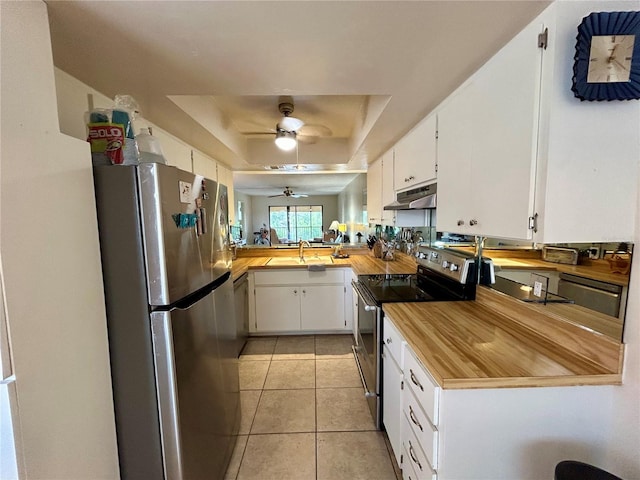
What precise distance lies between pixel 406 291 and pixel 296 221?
9.07 m

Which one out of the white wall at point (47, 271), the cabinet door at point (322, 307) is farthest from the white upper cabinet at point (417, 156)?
the white wall at point (47, 271)

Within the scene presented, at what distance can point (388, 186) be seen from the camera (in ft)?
9.14

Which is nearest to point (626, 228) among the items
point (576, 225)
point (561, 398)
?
point (576, 225)

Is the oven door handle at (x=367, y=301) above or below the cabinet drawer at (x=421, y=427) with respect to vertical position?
above

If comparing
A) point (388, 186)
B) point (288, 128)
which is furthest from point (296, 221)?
point (288, 128)

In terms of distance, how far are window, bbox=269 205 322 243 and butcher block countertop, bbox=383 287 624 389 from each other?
9181 mm

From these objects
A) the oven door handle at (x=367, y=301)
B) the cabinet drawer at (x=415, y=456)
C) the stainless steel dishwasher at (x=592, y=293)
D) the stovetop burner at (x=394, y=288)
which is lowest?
the cabinet drawer at (x=415, y=456)

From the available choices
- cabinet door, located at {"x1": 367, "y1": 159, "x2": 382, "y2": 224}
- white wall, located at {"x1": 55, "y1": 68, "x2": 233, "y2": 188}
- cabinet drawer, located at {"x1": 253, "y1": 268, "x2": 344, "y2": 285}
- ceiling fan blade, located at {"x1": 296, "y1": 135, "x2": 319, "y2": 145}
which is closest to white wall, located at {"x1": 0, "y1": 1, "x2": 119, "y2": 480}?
white wall, located at {"x1": 55, "y1": 68, "x2": 233, "y2": 188}

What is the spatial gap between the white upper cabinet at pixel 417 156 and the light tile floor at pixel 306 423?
173cm

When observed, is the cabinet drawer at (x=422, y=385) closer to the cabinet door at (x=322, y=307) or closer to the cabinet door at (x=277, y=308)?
the cabinet door at (x=322, y=307)

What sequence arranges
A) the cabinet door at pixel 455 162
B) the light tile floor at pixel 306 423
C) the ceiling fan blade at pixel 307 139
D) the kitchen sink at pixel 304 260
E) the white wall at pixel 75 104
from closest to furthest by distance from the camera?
the white wall at pixel 75 104 < the cabinet door at pixel 455 162 < the light tile floor at pixel 306 423 < the ceiling fan blade at pixel 307 139 < the kitchen sink at pixel 304 260

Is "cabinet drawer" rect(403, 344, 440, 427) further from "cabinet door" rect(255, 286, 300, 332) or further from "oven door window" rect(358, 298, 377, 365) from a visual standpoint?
"cabinet door" rect(255, 286, 300, 332)

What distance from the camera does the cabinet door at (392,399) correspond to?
4.68 ft

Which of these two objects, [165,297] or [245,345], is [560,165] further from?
[245,345]
